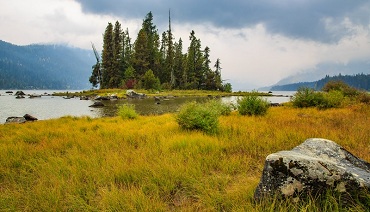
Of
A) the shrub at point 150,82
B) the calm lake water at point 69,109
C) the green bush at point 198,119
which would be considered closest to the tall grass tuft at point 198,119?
the green bush at point 198,119

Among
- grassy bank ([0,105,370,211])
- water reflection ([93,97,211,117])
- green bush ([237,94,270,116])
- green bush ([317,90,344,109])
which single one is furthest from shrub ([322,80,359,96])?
grassy bank ([0,105,370,211])

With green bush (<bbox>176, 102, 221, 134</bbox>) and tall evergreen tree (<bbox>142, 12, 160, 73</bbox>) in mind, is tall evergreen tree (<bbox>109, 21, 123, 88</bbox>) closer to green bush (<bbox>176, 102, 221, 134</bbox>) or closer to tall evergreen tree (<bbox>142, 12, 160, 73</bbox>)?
tall evergreen tree (<bbox>142, 12, 160, 73</bbox>)

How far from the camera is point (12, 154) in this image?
634 cm

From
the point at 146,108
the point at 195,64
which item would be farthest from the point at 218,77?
the point at 146,108

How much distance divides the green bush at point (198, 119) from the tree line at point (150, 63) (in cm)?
5419

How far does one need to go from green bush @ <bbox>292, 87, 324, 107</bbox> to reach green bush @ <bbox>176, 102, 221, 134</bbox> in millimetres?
11119

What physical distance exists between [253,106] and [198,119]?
6322mm

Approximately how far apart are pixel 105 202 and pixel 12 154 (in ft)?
15.0

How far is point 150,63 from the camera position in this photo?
75500mm

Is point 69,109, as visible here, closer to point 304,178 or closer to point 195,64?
point 304,178

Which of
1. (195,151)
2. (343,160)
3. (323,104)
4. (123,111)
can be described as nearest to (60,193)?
(195,151)

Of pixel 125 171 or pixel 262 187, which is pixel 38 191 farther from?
pixel 262 187

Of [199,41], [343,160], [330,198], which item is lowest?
[330,198]

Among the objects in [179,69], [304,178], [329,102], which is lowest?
[304,178]
